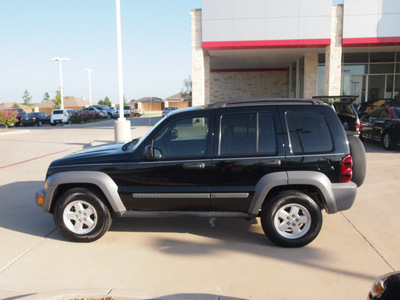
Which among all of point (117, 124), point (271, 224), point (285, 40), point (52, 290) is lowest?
point (52, 290)

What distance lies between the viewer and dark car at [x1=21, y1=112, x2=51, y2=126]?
1308 inches

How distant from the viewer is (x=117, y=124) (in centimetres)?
1423

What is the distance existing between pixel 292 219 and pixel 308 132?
3.76 feet

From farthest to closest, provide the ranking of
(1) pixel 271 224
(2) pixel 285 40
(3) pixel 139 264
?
(2) pixel 285 40 → (1) pixel 271 224 → (3) pixel 139 264

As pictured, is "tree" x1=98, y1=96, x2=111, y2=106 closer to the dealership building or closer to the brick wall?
the brick wall

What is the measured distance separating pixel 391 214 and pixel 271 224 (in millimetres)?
2550

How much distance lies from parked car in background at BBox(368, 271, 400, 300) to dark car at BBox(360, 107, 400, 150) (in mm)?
10550

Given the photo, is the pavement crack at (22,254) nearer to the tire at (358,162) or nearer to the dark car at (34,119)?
the tire at (358,162)

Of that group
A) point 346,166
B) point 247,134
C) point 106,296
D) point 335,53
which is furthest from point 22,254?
point 335,53

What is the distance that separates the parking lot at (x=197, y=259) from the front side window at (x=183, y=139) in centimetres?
121

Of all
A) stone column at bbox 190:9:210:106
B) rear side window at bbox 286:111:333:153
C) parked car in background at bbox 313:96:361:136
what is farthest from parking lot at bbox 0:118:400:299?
stone column at bbox 190:9:210:106

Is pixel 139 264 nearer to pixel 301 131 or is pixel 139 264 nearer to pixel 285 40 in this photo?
pixel 301 131

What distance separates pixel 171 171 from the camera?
4.75 m

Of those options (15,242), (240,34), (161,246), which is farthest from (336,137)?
(240,34)
